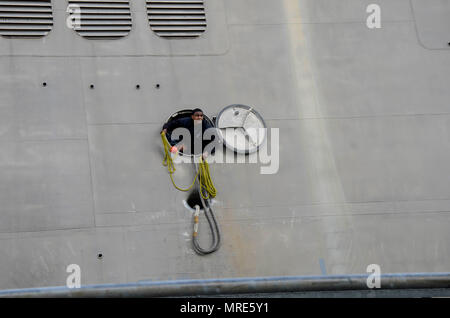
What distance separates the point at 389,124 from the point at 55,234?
3.58 metres

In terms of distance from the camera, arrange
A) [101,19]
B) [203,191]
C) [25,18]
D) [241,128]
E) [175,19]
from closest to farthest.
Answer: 1. [203,191]
2. [241,128]
3. [25,18]
4. [101,19]
5. [175,19]

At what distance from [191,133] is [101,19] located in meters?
1.57

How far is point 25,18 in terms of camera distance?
8219mm

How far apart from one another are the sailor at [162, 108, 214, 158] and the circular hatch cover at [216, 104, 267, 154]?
6.7 inches

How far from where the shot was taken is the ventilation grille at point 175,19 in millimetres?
8445

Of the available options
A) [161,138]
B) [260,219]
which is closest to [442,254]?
[260,219]

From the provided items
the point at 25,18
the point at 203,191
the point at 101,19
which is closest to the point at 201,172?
the point at 203,191

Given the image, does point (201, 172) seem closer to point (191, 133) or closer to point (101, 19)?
point (191, 133)

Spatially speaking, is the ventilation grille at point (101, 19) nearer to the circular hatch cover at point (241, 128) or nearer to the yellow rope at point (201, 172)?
the yellow rope at point (201, 172)

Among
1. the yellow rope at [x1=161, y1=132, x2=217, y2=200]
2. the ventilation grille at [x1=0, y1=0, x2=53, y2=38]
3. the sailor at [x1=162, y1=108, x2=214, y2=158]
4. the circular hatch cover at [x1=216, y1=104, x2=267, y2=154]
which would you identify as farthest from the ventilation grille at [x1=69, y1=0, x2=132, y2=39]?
the circular hatch cover at [x1=216, y1=104, x2=267, y2=154]

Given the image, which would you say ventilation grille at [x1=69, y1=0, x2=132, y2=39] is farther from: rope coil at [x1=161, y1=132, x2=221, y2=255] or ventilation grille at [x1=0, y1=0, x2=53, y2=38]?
rope coil at [x1=161, y1=132, x2=221, y2=255]

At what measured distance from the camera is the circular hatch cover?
8055mm

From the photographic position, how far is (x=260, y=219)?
7805 mm

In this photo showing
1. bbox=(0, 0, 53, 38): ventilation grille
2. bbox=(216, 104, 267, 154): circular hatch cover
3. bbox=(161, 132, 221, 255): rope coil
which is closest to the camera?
bbox=(161, 132, 221, 255): rope coil
